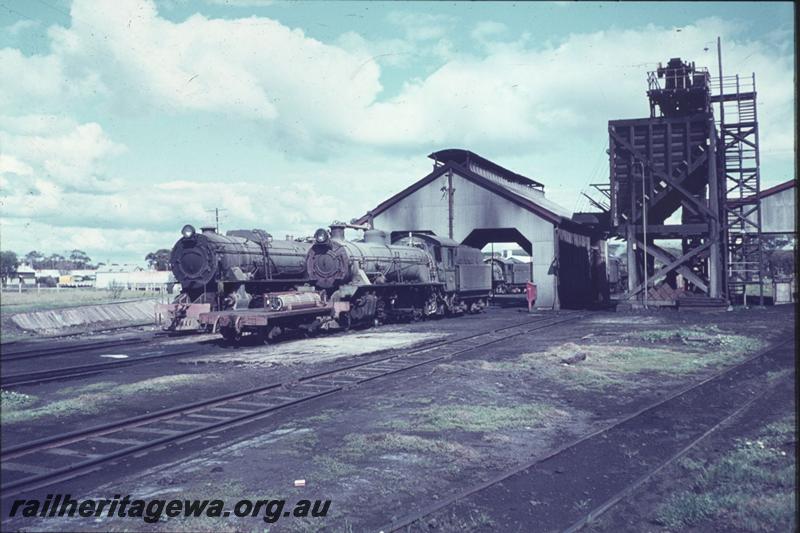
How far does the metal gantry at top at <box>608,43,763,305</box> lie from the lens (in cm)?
3100

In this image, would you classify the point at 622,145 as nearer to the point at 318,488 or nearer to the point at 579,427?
the point at 579,427

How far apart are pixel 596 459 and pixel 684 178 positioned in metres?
27.1

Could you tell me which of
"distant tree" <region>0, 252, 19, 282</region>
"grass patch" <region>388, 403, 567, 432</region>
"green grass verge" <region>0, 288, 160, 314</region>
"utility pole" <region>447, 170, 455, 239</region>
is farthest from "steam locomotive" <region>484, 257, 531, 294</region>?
"distant tree" <region>0, 252, 19, 282</region>

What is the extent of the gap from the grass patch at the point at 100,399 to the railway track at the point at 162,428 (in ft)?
3.98

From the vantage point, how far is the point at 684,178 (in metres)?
31.4

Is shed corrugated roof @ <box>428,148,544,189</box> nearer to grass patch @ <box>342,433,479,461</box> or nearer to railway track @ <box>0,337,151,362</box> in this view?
railway track @ <box>0,337,151,362</box>

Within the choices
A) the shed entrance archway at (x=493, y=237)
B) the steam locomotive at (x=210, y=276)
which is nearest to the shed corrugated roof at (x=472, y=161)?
the shed entrance archway at (x=493, y=237)

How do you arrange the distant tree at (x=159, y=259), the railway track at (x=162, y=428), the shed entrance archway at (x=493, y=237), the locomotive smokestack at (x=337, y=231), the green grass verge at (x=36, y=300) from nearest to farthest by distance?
the green grass verge at (x=36, y=300), the railway track at (x=162, y=428), the locomotive smokestack at (x=337, y=231), the shed entrance archway at (x=493, y=237), the distant tree at (x=159, y=259)

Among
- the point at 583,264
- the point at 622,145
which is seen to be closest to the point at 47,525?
the point at 622,145

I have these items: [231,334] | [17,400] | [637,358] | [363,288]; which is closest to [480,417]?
[637,358]

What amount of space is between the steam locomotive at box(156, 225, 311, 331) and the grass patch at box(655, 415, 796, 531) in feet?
49.9

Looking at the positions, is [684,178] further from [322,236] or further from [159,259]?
[159,259]

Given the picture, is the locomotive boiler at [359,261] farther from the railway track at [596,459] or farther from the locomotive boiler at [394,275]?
the railway track at [596,459]

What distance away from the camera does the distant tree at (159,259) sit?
91.8 meters
